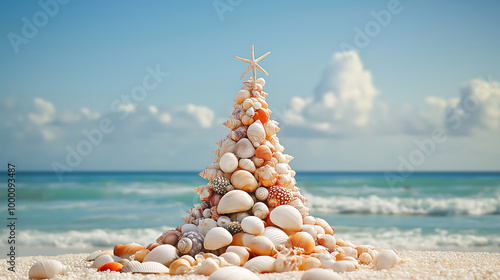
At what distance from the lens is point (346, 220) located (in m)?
16.3

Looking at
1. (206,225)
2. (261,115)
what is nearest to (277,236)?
(206,225)

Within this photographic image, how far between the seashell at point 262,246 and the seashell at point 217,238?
32cm

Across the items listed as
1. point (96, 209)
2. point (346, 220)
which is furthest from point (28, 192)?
point (346, 220)

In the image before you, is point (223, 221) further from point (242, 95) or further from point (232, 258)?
point (242, 95)

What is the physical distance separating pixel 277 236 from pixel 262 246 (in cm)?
33

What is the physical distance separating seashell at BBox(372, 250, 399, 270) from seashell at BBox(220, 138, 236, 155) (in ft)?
7.89

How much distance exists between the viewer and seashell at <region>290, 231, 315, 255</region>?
18.1ft

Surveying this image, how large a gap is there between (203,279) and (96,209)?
57.2 ft

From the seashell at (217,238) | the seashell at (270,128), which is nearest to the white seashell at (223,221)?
the seashell at (217,238)

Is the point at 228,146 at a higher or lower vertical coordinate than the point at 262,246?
higher

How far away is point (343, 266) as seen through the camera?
518 cm

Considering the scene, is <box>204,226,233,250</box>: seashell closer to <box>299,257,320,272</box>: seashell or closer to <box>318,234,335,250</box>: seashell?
A: <box>299,257,320,272</box>: seashell

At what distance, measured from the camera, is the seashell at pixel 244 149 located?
243 inches

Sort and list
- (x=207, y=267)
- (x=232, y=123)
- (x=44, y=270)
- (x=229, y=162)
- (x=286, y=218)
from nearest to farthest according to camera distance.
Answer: (x=207, y=267) < (x=44, y=270) < (x=286, y=218) < (x=229, y=162) < (x=232, y=123)
